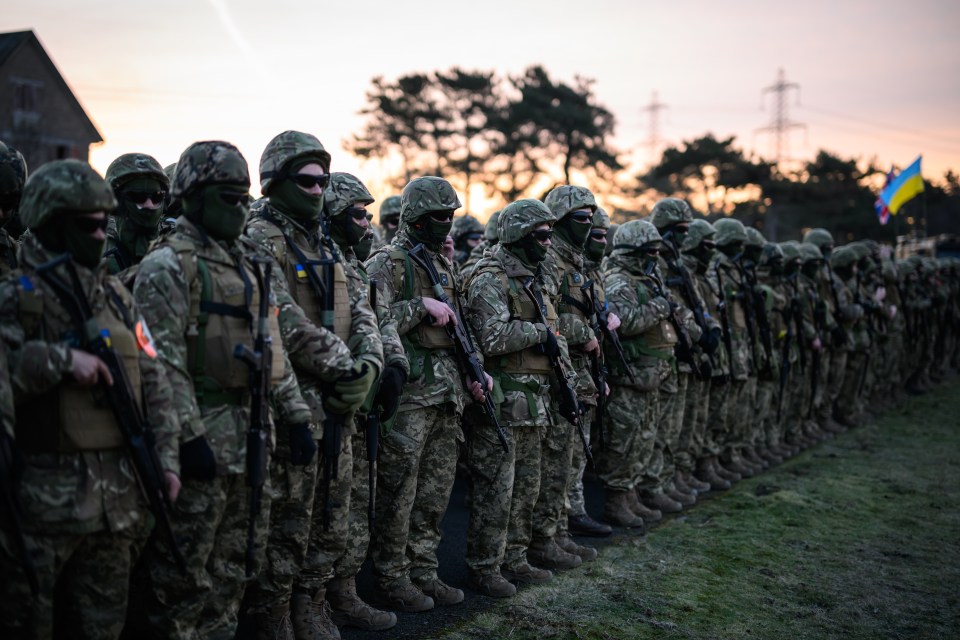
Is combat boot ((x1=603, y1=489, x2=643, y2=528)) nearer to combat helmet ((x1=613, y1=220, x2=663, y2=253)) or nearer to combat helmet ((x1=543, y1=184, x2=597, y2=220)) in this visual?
combat helmet ((x1=613, y1=220, x2=663, y2=253))

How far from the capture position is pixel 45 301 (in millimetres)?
3332

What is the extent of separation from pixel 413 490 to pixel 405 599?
67cm

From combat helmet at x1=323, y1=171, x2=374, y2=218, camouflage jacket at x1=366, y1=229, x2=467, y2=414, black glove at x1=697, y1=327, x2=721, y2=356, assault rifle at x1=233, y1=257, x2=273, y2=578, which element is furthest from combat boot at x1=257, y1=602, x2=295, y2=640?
black glove at x1=697, y1=327, x2=721, y2=356

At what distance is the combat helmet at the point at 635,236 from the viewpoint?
8.21 meters

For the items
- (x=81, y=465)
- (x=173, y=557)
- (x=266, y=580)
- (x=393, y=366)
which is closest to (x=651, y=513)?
(x=393, y=366)

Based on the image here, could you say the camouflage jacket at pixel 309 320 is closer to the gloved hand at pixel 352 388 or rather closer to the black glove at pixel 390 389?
the gloved hand at pixel 352 388

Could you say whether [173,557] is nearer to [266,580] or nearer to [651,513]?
[266,580]

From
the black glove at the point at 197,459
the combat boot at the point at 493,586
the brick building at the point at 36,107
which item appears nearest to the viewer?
the black glove at the point at 197,459

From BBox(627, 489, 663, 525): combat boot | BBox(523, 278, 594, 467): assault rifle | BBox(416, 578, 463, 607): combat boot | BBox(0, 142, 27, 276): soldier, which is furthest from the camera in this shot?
BBox(627, 489, 663, 525): combat boot

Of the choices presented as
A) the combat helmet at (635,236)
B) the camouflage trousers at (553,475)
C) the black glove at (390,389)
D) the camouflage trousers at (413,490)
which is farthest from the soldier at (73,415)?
the combat helmet at (635,236)

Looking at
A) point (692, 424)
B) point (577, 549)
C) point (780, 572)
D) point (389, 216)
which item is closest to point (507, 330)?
point (577, 549)

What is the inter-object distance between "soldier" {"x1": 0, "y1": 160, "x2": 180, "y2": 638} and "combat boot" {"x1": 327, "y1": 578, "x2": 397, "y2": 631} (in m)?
1.80

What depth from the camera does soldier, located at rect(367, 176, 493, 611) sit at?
5.47 m

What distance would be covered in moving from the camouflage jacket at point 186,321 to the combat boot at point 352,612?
5.43 feet
